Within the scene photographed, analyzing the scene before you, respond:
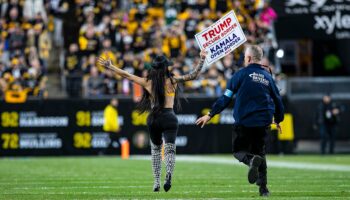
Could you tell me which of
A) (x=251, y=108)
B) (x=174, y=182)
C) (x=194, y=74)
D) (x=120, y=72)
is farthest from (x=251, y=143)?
(x=174, y=182)

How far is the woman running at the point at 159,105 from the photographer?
42.5ft

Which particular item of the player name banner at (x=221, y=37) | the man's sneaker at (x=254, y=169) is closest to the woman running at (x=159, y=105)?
the player name banner at (x=221, y=37)

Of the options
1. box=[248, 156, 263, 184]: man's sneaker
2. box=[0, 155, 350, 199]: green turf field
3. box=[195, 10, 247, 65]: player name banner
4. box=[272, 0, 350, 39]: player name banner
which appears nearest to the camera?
box=[248, 156, 263, 184]: man's sneaker

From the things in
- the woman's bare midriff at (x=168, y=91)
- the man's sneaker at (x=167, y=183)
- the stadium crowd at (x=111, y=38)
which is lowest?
the man's sneaker at (x=167, y=183)

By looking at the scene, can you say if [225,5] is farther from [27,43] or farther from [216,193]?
[216,193]

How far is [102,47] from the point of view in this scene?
29.7 metres

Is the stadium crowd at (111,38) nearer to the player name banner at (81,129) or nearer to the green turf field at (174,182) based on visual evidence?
the player name banner at (81,129)

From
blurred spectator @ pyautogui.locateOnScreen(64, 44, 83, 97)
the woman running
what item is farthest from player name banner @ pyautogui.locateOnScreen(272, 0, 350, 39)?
the woman running

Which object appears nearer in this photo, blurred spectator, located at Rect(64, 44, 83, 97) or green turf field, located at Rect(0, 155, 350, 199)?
green turf field, located at Rect(0, 155, 350, 199)

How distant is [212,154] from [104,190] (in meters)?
15.6

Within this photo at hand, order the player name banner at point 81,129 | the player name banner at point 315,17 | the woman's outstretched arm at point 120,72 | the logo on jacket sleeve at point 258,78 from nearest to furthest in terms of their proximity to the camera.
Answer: the logo on jacket sleeve at point 258,78
the woman's outstretched arm at point 120,72
the player name banner at point 315,17
the player name banner at point 81,129

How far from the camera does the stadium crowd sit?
1129 inches

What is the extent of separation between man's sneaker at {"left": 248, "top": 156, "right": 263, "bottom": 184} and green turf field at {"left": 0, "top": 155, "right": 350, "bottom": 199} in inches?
24.4

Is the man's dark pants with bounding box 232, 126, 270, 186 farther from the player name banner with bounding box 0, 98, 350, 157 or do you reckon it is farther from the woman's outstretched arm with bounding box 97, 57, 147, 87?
the player name banner with bounding box 0, 98, 350, 157
